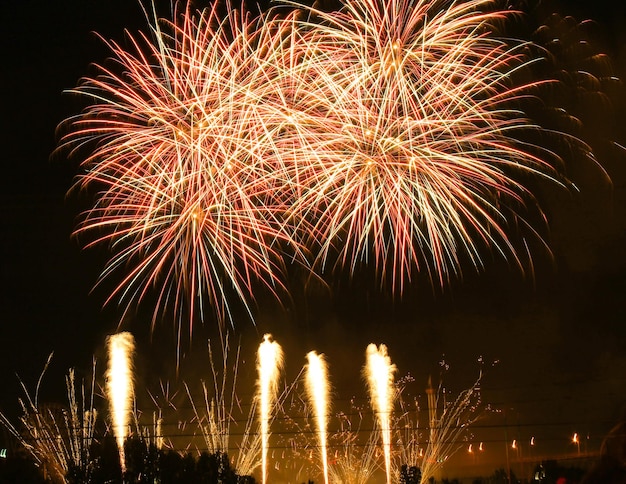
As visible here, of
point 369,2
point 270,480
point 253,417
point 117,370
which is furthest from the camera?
point 270,480

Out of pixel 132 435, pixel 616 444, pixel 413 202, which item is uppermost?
pixel 413 202

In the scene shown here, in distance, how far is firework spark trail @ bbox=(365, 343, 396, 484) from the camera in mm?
26969

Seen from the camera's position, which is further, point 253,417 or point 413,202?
point 253,417

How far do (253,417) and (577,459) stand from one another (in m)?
15.9

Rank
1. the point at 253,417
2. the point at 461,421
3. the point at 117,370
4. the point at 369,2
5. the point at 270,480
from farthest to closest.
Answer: the point at 270,480, the point at 461,421, the point at 253,417, the point at 117,370, the point at 369,2

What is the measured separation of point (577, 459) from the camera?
115 feet

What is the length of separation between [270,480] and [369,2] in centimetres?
3454

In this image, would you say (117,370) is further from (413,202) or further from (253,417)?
(413,202)

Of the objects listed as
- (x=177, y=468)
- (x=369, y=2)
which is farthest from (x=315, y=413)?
(x=369, y=2)

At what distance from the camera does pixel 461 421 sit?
28766mm

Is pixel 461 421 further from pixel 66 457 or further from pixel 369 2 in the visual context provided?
pixel 369 2

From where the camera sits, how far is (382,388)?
27.1m

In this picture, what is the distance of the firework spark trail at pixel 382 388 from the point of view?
88.5ft

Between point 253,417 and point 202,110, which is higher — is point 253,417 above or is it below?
below
